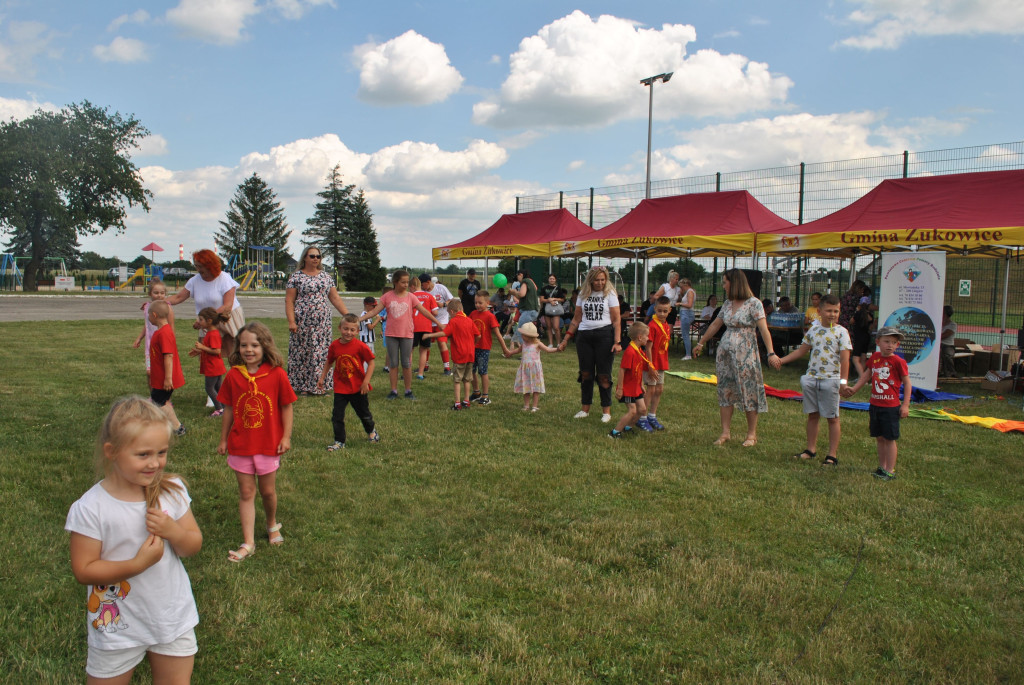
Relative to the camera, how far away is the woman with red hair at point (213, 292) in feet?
23.2

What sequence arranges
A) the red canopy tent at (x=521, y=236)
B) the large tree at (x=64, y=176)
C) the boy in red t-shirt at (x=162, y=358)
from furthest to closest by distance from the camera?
the large tree at (x=64, y=176) → the red canopy tent at (x=521, y=236) → the boy in red t-shirt at (x=162, y=358)

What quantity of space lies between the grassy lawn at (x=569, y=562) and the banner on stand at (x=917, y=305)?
146 inches

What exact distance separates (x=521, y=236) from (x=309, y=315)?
13146mm

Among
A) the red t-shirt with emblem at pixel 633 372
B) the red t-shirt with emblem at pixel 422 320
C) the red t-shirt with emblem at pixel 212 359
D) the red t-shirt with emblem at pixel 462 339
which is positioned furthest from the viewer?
the red t-shirt with emblem at pixel 422 320

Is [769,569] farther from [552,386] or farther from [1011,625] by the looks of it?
[552,386]

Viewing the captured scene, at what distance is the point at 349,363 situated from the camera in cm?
616

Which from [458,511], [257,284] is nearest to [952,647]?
[458,511]

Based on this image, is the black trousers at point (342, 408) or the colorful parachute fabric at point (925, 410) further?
the colorful parachute fabric at point (925, 410)

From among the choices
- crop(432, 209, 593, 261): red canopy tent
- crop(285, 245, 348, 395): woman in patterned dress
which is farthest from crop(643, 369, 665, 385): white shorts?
crop(432, 209, 593, 261): red canopy tent

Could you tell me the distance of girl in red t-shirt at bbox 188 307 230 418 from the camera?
22.5 feet

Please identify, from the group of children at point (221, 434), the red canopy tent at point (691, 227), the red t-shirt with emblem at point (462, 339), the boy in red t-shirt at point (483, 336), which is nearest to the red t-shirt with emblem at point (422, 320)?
the group of children at point (221, 434)

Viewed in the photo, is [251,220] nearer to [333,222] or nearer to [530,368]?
[333,222]

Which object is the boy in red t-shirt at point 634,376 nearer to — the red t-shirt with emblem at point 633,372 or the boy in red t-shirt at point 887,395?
the red t-shirt with emblem at point 633,372

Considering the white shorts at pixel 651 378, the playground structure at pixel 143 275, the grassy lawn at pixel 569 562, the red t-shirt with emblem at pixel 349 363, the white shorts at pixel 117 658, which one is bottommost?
the grassy lawn at pixel 569 562
